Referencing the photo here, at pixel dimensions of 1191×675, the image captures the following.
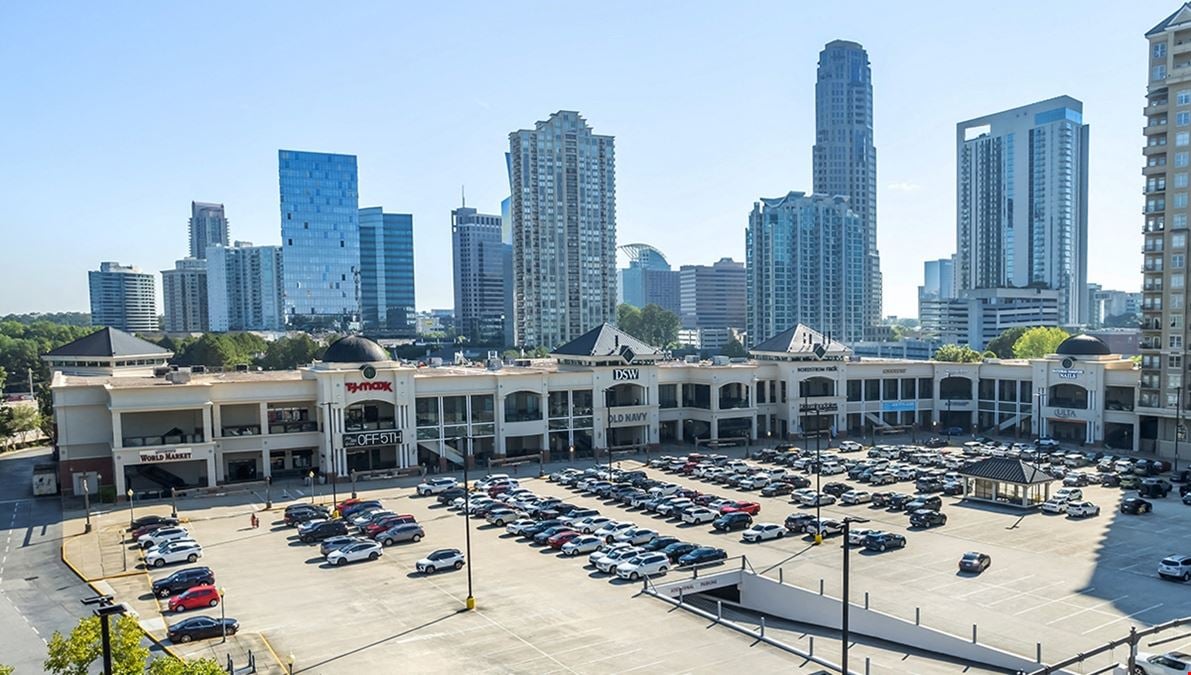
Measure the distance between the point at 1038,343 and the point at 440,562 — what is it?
130028mm

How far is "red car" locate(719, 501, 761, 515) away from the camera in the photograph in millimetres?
60159

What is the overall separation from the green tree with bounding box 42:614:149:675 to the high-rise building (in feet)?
563

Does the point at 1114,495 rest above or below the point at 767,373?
below

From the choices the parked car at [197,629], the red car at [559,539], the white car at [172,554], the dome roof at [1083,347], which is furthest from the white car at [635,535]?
the dome roof at [1083,347]

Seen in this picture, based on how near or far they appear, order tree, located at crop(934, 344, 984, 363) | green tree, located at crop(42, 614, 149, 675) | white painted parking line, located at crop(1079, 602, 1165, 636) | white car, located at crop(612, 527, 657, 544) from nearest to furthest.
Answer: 1. green tree, located at crop(42, 614, 149, 675)
2. white painted parking line, located at crop(1079, 602, 1165, 636)
3. white car, located at crop(612, 527, 657, 544)
4. tree, located at crop(934, 344, 984, 363)

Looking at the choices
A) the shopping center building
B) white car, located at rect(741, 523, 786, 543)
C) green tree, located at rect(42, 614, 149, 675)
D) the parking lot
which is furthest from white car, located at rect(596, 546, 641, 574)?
green tree, located at rect(42, 614, 149, 675)

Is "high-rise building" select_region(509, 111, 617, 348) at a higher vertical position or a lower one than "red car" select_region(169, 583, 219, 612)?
higher

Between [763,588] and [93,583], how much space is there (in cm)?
3600

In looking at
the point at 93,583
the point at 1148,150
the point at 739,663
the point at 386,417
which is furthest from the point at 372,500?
the point at 1148,150

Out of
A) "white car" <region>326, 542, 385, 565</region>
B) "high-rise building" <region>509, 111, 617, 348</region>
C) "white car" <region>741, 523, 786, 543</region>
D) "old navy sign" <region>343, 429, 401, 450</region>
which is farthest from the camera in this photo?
"high-rise building" <region>509, 111, 617, 348</region>

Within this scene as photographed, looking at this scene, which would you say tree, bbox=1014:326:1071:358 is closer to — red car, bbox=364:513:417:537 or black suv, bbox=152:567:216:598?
red car, bbox=364:513:417:537

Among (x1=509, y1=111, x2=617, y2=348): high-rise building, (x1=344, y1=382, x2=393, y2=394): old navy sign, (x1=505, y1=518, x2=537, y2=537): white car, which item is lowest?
(x1=505, y1=518, x2=537, y2=537): white car

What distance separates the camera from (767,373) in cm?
10281

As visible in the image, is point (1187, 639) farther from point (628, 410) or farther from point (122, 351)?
point (122, 351)
